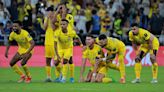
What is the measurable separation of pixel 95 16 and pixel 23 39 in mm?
13411

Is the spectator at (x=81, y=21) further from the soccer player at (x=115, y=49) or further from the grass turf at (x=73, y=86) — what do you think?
the soccer player at (x=115, y=49)

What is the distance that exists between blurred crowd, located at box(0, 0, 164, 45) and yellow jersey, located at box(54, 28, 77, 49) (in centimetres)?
1053

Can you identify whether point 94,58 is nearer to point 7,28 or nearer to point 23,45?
point 23,45

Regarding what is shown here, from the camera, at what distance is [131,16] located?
38969 millimetres

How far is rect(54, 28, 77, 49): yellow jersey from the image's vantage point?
25.3 metres

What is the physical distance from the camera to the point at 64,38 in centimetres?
2530

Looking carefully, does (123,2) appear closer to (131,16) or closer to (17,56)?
(131,16)

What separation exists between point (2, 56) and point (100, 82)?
10.5m

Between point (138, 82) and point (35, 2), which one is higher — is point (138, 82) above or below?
below

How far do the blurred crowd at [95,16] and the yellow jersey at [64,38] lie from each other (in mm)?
10530

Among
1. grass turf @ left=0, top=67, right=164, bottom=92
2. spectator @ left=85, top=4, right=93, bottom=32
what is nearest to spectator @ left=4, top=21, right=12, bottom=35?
spectator @ left=85, top=4, right=93, bottom=32

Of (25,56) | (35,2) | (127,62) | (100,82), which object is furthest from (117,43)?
(35,2)

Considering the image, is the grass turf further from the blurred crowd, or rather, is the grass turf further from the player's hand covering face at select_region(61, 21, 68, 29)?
the blurred crowd

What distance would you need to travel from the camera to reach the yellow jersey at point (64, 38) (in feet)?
82.9
